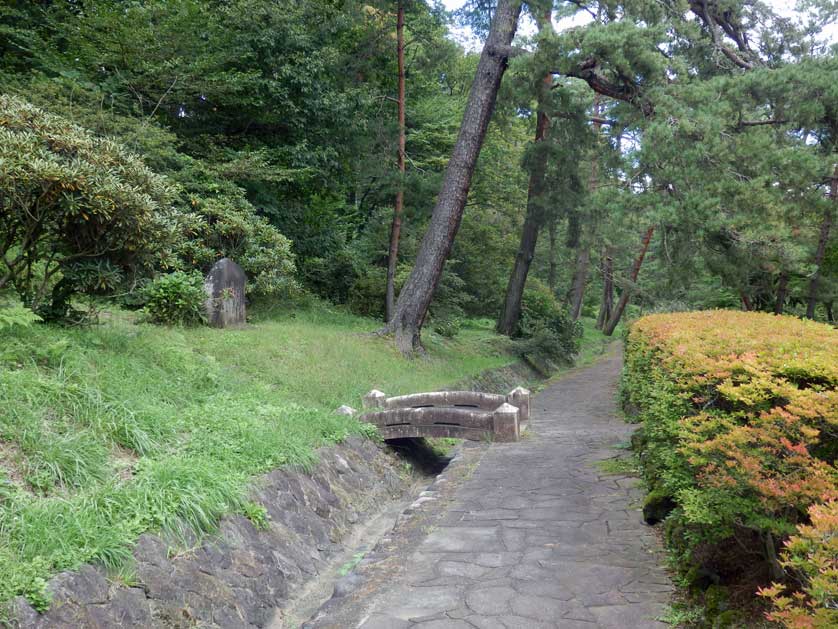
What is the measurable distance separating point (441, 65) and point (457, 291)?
23.9ft

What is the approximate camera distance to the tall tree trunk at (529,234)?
1836 centimetres

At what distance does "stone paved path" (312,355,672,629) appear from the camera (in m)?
3.96

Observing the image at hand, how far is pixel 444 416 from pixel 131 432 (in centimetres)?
465

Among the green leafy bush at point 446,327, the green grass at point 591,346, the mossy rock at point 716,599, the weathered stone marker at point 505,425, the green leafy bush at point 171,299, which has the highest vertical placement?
the green leafy bush at point 171,299

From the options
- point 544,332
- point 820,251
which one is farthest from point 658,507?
point 544,332

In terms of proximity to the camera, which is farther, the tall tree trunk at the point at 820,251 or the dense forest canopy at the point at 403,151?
the tall tree trunk at the point at 820,251

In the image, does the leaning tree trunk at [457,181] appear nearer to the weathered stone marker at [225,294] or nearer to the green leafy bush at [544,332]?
the weathered stone marker at [225,294]

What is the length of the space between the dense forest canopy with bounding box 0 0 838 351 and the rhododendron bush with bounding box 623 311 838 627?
5.87 m

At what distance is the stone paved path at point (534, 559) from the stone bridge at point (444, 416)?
1158mm

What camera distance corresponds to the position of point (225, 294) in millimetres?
11586

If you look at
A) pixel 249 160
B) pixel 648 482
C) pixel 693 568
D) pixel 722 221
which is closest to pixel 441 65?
pixel 249 160

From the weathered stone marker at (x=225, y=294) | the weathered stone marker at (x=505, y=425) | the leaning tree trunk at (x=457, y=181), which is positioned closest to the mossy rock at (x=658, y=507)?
the weathered stone marker at (x=505, y=425)

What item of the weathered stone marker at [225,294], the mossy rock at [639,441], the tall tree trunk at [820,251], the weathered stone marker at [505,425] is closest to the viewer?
the mossy rock at [639,441]

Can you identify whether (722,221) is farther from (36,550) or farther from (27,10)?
(27,10)
